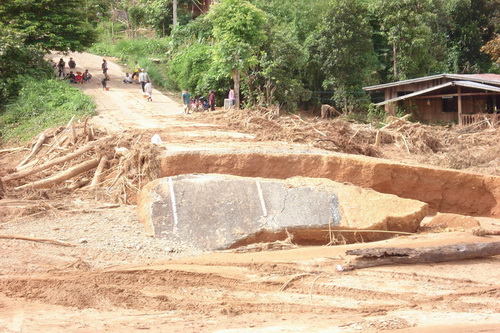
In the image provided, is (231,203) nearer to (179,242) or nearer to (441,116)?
(179,242)

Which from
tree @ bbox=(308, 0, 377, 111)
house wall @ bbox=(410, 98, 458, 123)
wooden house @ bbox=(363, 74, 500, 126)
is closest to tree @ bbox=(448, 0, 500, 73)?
tree @ bbox=(308, 0, 377, 111)

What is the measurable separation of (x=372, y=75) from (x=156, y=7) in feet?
50.1

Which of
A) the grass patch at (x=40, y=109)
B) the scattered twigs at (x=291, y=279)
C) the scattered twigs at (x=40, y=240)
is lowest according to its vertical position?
the scattered twigs at (x=291, y=279)

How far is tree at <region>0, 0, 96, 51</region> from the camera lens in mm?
29781

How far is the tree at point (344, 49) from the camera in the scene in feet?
101

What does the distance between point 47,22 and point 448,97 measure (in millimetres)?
18957

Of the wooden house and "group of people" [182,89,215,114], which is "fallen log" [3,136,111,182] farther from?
the wooden house

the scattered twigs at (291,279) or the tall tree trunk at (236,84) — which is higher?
the tall tree trunk at (236,84)

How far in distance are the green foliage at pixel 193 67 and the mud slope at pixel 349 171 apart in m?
15.4

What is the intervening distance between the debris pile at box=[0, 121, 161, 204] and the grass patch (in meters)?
6.32

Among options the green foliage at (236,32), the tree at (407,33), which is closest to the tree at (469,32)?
the tree at (407,33)

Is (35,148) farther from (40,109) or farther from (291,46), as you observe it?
A: (291,46)

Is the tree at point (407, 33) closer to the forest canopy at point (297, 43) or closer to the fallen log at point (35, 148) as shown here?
the forest canopy at point (297, 43)

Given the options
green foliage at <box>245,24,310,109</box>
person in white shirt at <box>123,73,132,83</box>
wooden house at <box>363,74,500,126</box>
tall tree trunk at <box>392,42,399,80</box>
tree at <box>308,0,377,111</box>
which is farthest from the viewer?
person in white shirt at <box>123,73,132,83</box>
